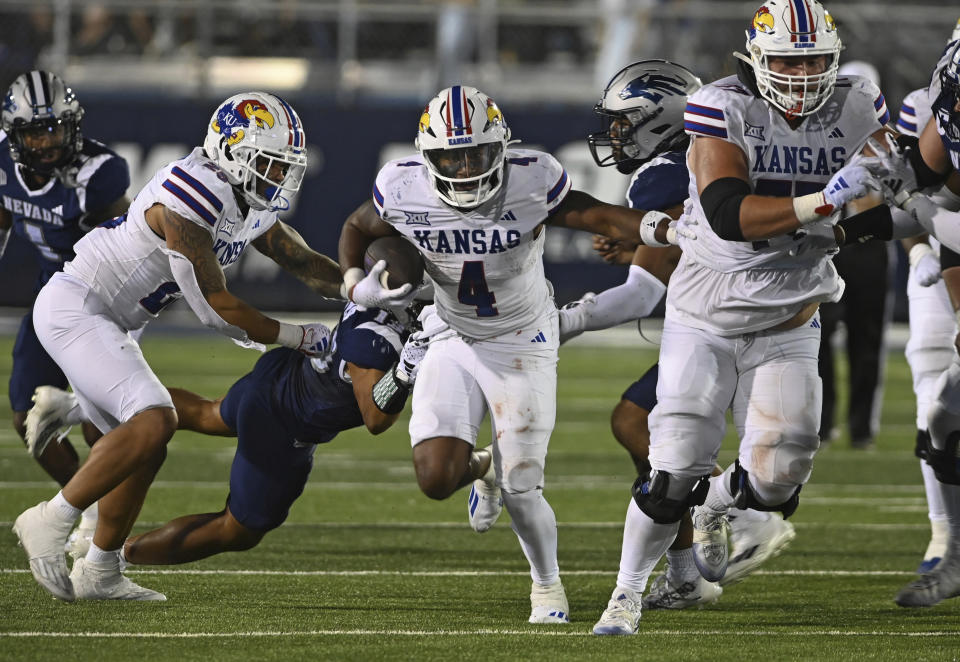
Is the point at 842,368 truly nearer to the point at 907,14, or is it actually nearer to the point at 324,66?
the point at 907,14

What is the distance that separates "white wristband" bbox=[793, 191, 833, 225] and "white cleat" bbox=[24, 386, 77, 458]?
2683mm

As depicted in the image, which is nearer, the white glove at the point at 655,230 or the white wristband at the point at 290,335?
the white glove at the point at 655,230

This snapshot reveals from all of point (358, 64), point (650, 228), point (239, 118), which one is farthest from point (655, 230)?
point (358, 64)

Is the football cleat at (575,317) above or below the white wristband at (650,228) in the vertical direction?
below

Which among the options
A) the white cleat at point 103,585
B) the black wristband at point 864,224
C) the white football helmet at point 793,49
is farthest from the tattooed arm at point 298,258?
the black wristband at point 864,224

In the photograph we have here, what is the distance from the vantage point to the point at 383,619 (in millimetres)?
4555

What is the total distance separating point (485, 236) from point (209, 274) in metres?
0.86

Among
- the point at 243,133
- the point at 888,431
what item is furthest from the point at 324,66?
the point at 243,133

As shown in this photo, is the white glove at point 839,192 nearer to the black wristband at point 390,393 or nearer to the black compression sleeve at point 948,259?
the black compression sleeve at point 948,259

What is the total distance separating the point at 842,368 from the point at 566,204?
30.0ft

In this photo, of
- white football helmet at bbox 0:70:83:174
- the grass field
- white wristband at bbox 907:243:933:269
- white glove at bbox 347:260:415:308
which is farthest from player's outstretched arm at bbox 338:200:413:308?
white wristband at bbox 907:243:933:269

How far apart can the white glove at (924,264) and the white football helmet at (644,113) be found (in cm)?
95

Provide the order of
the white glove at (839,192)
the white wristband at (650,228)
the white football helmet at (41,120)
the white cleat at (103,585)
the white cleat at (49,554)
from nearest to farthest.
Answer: the white glove at (839,192) → the white cleat at (49,554) → the white wristband at (650,228) → the white cleat at (103,585) → the white football helmet at (41,120)

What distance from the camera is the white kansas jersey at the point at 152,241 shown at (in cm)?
484
